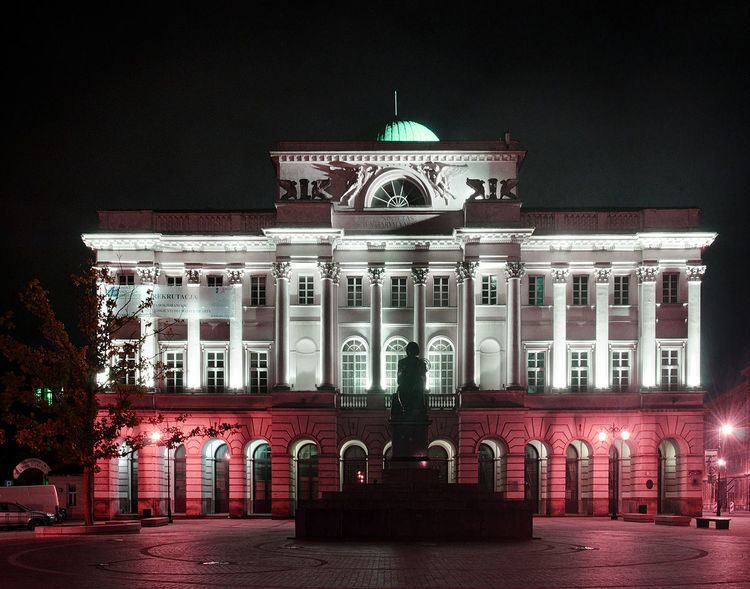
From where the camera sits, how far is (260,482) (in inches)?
2667

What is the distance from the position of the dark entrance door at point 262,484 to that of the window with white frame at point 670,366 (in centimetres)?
2359

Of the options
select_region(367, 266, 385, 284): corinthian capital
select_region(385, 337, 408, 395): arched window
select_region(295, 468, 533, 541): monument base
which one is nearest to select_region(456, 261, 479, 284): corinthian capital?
select_region(367, 266, 385, 284): corinthian capital

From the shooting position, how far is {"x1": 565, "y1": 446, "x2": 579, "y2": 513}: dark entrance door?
67500 mm

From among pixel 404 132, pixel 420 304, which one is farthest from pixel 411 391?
pixel 404 132

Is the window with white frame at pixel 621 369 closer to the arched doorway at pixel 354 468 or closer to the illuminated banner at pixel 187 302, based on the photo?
the arched doorway at pixel 354 468


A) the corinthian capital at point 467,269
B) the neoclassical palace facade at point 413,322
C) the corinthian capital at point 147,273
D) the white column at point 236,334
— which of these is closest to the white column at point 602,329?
the neoclassical palace facade at point 413,322

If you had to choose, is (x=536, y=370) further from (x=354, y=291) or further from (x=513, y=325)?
(x=354, y=291)

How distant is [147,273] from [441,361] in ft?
59.1

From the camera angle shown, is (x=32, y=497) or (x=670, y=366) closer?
(x=32, y=497)

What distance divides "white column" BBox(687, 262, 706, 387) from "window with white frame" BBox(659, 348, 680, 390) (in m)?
0.74

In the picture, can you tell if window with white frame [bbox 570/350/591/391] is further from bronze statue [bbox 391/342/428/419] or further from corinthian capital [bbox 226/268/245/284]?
bronze statue [bbox 391/342/428/419]

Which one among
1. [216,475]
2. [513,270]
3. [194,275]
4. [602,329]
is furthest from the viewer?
[216,475]

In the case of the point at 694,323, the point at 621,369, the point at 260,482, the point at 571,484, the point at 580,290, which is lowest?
the point at 571,484

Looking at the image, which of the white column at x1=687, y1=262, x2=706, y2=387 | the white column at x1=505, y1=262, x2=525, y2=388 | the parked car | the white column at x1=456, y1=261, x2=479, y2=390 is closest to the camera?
the parked car
